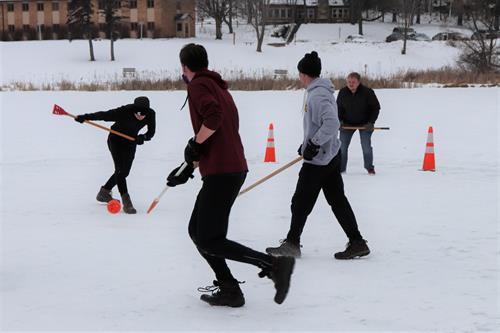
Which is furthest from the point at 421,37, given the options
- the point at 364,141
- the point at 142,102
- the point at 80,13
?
the point at 142,102

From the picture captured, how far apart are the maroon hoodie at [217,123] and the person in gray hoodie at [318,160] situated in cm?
128

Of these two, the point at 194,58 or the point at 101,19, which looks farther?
the point at 101,19

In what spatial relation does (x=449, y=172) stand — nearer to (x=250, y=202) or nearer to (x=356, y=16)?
(x=250, y=202)

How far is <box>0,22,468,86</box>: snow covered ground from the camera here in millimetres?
48719

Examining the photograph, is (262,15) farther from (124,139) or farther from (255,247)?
(255,247)

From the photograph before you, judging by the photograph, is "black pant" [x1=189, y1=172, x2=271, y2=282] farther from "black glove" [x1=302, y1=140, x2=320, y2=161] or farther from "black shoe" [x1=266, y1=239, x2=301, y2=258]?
"black shoe" [x1=266, y1=239, x2=301, y2=258]

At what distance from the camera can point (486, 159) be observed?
14320mm

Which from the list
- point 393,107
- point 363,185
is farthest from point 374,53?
point 363,185

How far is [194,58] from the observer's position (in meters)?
5.08

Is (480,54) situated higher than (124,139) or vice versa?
(124,139)

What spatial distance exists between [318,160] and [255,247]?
1311 mm

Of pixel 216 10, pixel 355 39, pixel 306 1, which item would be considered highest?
pixel 306 1

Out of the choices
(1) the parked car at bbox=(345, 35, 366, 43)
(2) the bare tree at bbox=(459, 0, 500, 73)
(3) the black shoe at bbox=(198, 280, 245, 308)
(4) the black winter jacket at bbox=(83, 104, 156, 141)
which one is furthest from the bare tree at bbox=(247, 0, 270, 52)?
(3) the black shoe at bbox=(198, 280, 245, 308)

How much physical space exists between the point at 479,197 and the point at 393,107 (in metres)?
10.9
